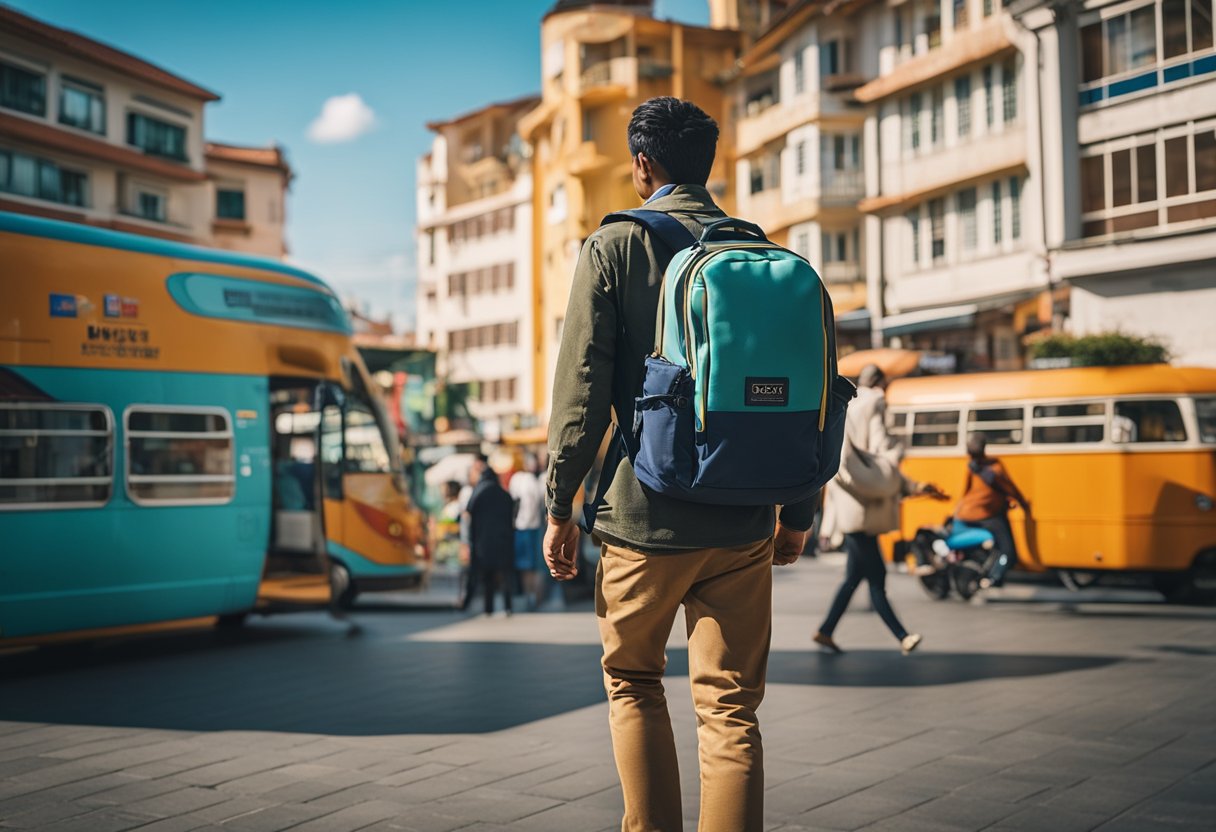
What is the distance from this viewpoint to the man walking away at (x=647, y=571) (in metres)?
3.51

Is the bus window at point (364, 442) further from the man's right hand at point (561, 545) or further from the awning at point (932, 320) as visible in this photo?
the awning at point (932, 320)

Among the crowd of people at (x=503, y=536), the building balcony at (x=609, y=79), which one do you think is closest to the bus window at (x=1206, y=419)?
the crowd of people at (x=503, y=536)

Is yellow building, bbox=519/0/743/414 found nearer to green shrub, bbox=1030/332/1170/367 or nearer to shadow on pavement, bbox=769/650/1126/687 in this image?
green shrub, bbox=1030/332/1170/367

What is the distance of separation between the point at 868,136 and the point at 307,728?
3490 cm

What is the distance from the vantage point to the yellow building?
55875 mm

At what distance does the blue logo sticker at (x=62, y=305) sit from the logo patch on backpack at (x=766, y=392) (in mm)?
8908

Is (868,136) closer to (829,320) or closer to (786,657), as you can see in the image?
(786,657)

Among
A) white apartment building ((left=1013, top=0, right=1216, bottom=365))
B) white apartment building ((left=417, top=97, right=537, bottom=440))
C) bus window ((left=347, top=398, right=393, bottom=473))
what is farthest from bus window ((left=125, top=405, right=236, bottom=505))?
white apartment building ((left=417, top=97, right=537, bottom=440))

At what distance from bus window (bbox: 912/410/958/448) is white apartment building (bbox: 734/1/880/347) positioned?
67.6ft

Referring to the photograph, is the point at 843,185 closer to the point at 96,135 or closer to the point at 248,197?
the point at 96,135

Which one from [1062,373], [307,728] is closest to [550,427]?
[307,728]

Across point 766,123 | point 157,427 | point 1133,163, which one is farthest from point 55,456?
point 766,123

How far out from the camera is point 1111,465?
16.9m

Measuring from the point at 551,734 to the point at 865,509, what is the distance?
3.86m
